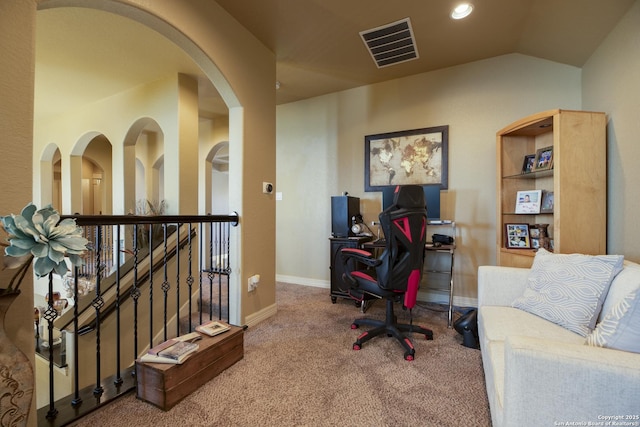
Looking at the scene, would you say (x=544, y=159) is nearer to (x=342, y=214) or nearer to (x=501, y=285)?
(x=501, y=285)

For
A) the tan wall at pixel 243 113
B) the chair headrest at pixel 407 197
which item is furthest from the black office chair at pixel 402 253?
the tan wall at pixel 243 113

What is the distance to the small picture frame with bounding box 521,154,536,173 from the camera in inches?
107

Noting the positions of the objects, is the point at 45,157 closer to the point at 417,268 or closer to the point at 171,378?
the point at 171,378

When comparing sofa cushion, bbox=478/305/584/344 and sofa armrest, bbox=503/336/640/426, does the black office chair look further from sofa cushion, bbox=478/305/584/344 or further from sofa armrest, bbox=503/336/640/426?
Answer: sofa armrest, bbox=503/336/640/426

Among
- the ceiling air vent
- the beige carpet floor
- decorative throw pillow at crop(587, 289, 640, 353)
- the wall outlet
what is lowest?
the beige carpet floor

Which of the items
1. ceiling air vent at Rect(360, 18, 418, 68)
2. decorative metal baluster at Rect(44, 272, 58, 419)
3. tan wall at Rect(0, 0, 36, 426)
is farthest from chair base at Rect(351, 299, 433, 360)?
ceiling air vent at Rect(360, 18, 418, 68)

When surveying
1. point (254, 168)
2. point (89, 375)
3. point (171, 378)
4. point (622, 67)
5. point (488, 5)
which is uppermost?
point (488, 5)

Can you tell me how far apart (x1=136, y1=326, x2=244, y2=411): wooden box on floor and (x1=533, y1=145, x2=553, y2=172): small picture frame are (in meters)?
2.95

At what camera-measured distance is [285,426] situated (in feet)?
4.58

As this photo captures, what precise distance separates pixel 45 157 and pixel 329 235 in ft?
18.7

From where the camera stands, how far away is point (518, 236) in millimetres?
2773

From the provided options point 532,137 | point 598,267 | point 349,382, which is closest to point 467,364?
point 349,382

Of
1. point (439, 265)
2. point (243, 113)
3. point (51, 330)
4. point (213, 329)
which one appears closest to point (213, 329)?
point (213, 329)

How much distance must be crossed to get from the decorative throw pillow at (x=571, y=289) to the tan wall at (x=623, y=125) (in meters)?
0.66
